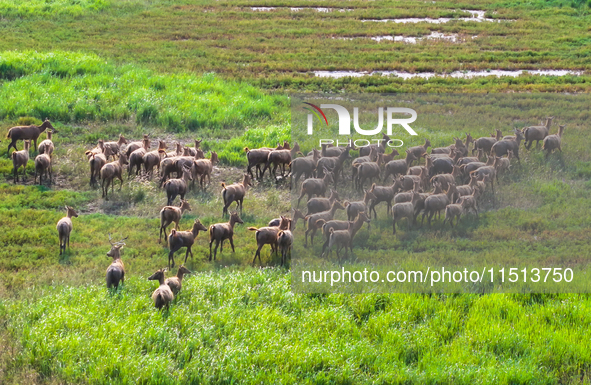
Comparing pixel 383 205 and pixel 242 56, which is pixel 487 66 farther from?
pixel 383 205

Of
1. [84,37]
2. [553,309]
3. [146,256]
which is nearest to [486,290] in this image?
[553,309]

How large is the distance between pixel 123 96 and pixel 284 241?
14669 millimetres

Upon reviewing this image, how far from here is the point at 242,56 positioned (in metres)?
36.1

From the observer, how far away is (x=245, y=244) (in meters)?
15.4

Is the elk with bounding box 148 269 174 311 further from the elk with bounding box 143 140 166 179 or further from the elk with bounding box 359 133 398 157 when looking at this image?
the elk with bounding box 359 133 398 157

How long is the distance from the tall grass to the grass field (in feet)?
0.30

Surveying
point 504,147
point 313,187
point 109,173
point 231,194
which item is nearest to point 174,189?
point 231,194

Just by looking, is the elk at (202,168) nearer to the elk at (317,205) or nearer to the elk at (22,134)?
the elk at (317,205)

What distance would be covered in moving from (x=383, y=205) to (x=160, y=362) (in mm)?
10352

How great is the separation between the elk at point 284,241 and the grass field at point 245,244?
1.22ft

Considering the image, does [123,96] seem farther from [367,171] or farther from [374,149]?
[367,171]

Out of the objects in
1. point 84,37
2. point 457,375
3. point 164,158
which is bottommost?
point 457,375

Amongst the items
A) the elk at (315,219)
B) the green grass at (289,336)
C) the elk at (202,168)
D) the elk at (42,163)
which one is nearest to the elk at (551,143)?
the elk at (315,219)

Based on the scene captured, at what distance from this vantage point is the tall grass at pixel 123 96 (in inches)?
961
